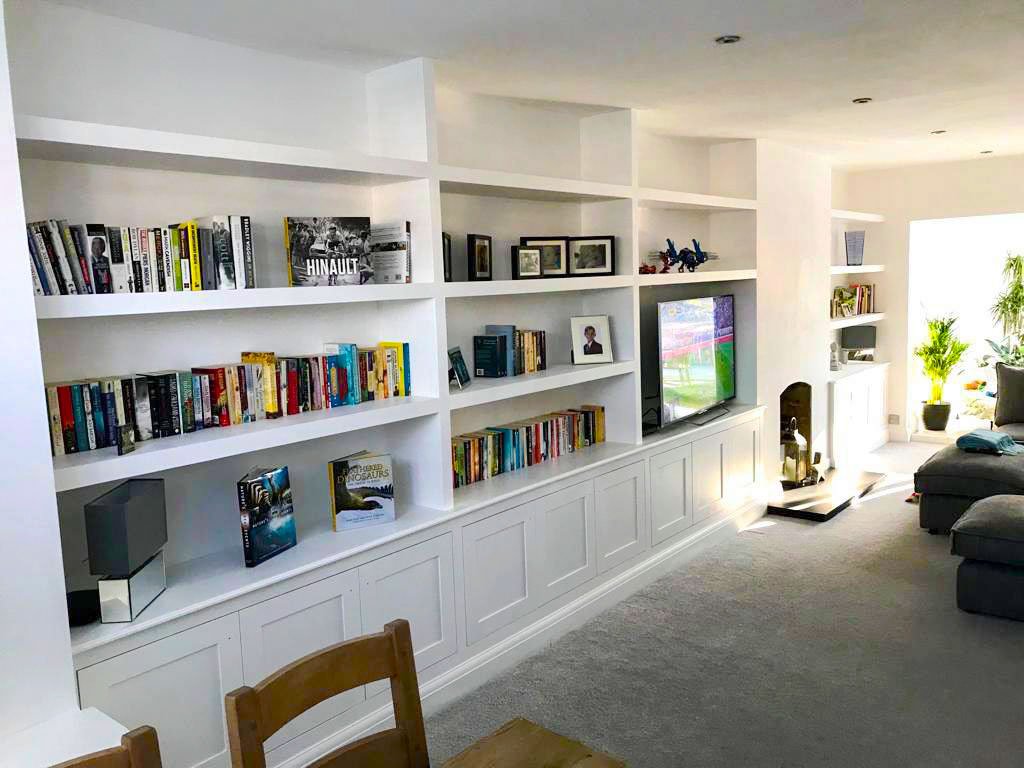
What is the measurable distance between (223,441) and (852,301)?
646cm

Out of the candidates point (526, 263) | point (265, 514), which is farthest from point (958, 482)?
point (265, 514)

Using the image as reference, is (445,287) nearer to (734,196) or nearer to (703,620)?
(703,620)

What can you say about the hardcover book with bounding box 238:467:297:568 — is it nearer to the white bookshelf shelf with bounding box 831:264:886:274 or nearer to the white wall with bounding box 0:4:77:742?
the white wall with bounding box 0:4:77:742

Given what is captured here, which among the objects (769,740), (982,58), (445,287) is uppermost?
(982,58)

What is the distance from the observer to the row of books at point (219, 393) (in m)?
2.52

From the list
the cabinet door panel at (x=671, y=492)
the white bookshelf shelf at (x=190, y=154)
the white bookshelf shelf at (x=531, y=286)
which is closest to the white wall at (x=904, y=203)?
the cabinet door panel at (x=671, y=492)

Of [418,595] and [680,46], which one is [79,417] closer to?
[418,595]

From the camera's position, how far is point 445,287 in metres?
3.44

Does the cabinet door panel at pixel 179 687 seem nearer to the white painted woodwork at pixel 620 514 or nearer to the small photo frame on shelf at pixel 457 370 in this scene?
the small photo frame on shelf at pixel 457 370

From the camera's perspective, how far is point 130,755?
1288 millimetres

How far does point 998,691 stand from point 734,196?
137 inches

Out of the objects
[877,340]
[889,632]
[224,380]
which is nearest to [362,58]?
[224,380]

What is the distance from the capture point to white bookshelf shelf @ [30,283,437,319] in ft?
7.59

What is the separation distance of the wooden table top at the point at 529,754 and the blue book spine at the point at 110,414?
1.51m
